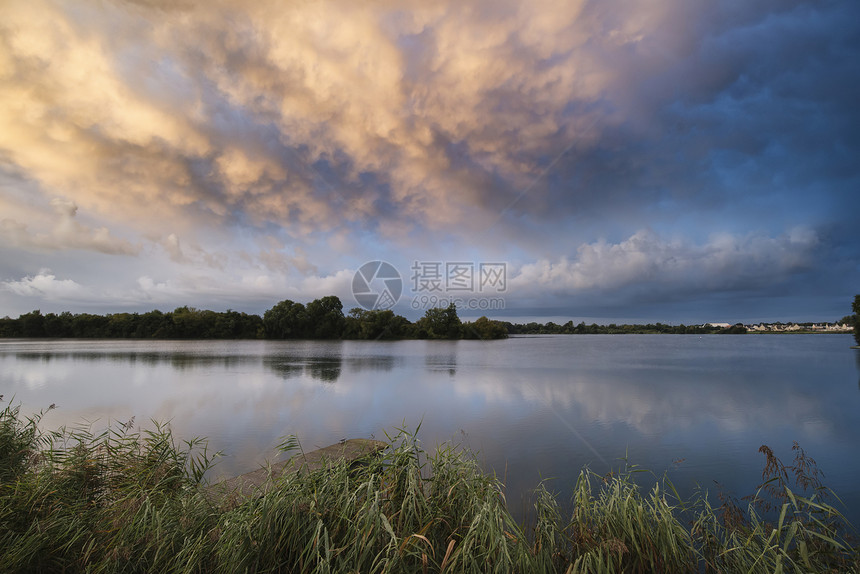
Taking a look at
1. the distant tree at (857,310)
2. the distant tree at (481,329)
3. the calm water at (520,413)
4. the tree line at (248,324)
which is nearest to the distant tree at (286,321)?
the tree line at (248,324)

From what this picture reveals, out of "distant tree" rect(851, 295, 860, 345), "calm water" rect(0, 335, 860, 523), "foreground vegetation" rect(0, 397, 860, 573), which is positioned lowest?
"calm water" rect(0, 335, 860, 523)

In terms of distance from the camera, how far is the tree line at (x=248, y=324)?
240 feet

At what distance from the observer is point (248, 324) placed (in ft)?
268

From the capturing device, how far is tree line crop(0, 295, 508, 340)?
73125 mm

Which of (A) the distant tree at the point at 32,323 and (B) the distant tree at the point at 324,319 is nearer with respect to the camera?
(A) the distant tree at the point at 32,323

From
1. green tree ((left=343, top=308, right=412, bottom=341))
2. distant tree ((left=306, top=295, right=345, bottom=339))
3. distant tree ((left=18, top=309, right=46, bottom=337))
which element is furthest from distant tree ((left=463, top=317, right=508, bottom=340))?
distant tree ((left=18, top=309, right=46, bottom=337))

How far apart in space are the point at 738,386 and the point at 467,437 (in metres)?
18.0

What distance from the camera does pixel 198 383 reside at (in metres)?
19.5

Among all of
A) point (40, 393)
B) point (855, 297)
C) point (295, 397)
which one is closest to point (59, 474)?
point (295, 397)

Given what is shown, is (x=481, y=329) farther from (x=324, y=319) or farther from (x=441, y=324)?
(x=324, y=319)

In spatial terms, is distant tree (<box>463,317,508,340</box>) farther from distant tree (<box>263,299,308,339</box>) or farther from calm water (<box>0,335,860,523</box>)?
calm water (<box>0,335,860,523</box>)

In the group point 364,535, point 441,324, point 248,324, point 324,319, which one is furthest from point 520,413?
point 248,324

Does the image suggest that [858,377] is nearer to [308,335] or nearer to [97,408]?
[97,408]

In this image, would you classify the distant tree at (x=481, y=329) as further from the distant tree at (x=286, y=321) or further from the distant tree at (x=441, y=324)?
the distant tree at (x=286, y=321)
